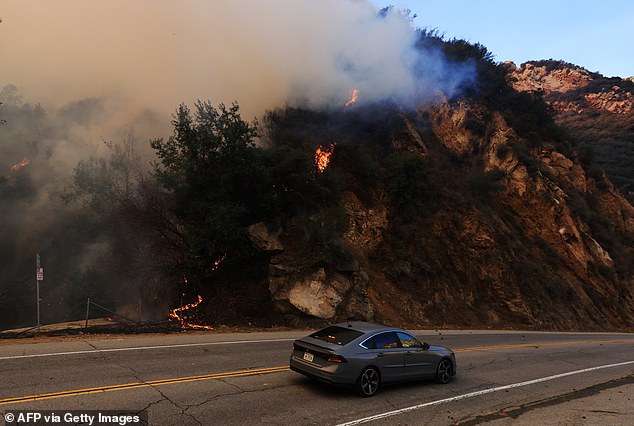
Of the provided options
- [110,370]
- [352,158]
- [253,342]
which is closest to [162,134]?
[352,158]

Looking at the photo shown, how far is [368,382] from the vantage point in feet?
26.5

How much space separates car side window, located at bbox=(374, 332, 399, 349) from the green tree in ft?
35.8

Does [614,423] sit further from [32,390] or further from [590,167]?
[590,167]

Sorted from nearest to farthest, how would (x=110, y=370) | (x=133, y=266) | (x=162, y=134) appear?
(x=110, y=370), (x=133, y=266), (x=162, y=134)

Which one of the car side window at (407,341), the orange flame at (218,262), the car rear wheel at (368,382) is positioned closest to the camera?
the car rear wheel at (368,382)

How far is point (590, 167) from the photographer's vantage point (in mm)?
39594

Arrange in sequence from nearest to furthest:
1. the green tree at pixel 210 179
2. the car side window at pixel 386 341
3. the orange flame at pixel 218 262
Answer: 1. the car side window at pixel 386 341
2. the green tree at pixel 210 179
3. the orange flame at pixel 218 262

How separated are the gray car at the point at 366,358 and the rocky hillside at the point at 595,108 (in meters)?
48.7

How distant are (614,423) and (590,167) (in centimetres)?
3886

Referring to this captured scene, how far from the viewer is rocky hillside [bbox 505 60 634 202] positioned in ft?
188

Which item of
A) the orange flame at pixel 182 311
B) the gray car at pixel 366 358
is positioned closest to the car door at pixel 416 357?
the gray car at pixel 366 358

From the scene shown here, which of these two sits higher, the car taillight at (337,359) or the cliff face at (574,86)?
the cliff face at (574,86)

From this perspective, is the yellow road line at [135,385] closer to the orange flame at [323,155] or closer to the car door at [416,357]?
the car door at [416,357]

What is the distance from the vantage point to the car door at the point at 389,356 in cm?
831
